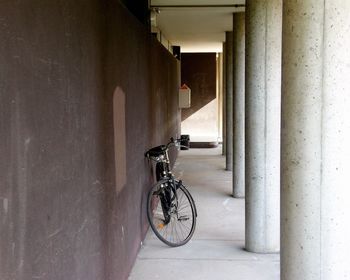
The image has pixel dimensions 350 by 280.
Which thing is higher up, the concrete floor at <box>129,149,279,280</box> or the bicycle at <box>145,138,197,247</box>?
the bicycle at <box>145,138,197,247</box>

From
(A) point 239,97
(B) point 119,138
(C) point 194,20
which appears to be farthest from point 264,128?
(C) point 194,20

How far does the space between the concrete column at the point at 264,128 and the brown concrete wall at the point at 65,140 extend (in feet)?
4.15

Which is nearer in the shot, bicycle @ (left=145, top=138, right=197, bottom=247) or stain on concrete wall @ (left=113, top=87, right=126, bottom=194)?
stain on concrete wall @ (left=113, top=87, right=126, bottom=194)

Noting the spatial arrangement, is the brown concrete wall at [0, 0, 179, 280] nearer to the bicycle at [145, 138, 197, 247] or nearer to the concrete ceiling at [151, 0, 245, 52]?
the bicycle at [145, 138, 197, 247]

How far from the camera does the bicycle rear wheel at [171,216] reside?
5566 millimetres

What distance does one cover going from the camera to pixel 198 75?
818 inches

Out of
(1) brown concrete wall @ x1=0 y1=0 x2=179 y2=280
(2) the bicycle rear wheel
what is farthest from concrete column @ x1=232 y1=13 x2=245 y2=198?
(1) brown concrete wall @ x1=0 y1=0 x2=179 y2=280

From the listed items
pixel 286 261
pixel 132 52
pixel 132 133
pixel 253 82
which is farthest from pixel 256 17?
pixel 286 261

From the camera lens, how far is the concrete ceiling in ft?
28.2

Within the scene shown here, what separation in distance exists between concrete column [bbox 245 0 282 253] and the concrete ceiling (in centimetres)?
329

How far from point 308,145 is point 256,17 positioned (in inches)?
111

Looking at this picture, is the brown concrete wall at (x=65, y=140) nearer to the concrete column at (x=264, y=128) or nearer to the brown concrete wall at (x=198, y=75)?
the concrete column at (x=264, y=128)

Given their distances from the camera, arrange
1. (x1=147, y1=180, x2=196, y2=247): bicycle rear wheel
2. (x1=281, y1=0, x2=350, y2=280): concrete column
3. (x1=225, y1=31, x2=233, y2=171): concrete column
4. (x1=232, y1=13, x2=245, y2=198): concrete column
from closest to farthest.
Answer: (x1=281, y1=0, x2=350, y2=280): concrete column
(x1=147, y1=180, x2=196, y2=247): bicycle rear wheel
(x1=232, y1=13, x2=245, y2=198): concrete column
(x1=225, y1=31, x2=233, y2=171): concrete column

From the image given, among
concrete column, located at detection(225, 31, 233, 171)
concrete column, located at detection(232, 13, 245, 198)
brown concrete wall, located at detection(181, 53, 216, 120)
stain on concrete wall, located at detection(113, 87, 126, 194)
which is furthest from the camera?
brown concrete wall, located at detection(181, 53, 216, 120)
